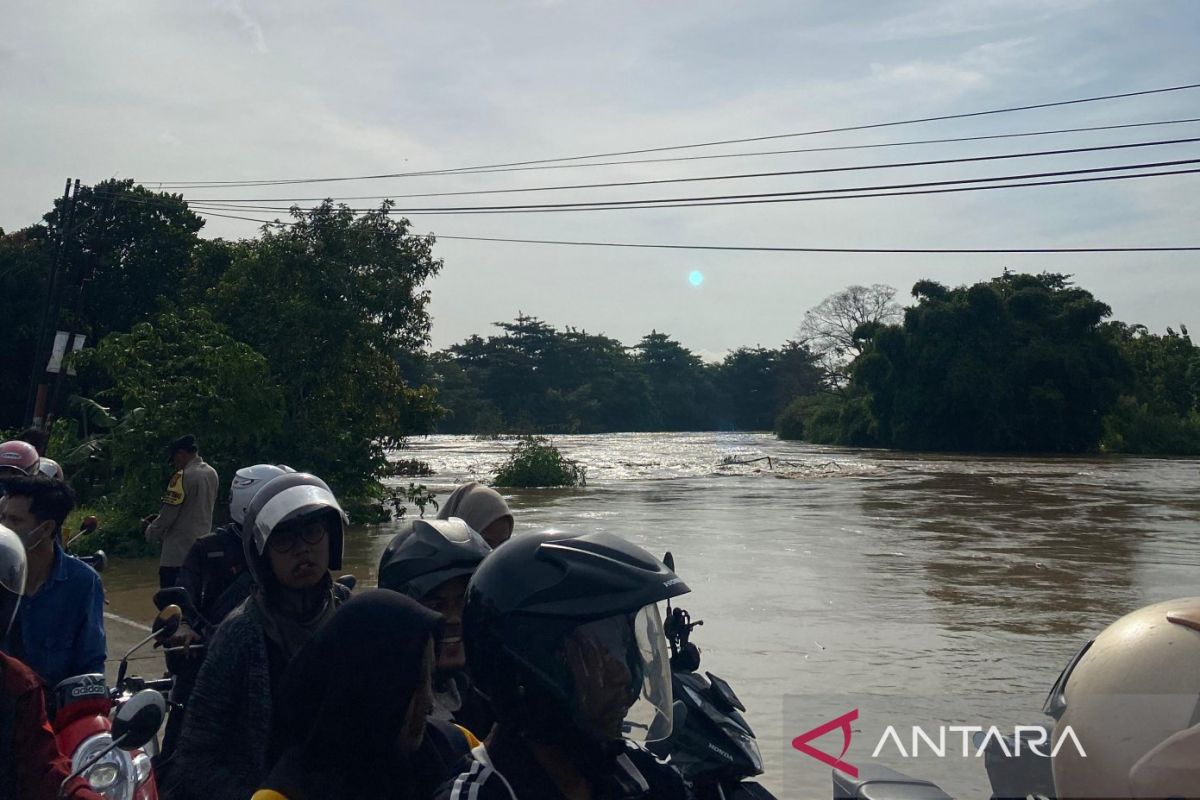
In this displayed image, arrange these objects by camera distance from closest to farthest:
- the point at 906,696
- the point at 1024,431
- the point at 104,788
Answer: the point at 104,788
the point at 906,696
the point at 1024,431

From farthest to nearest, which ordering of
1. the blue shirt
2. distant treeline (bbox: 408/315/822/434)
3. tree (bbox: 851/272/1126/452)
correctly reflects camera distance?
distant treeline (bbox: 408/315/822/434) → tree (bbox: 851/272/1126/452) → the blue shirt

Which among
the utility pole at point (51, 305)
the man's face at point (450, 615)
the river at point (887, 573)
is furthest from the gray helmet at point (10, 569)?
the utility pole at point (51, 305)

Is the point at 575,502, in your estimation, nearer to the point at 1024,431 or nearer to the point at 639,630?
the point at 639,630

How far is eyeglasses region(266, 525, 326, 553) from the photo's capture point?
316 centimetres

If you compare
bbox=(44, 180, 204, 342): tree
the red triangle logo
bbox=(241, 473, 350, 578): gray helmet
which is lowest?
the red triangle logo

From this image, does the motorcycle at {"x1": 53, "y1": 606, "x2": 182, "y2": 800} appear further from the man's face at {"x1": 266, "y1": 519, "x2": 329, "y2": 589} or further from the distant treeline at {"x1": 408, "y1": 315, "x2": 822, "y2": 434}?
the distant treeline at {"x1": 408, "y1": 315, "x2": 822, "y2": 434}

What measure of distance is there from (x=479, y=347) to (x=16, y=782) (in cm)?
9298

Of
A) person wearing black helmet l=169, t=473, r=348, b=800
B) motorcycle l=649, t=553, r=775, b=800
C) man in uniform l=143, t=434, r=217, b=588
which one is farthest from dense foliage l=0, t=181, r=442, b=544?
motorcycle l=649, t=553, r=775, b=800

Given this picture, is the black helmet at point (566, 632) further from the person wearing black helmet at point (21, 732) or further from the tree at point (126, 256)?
the tree at point (126, 256)

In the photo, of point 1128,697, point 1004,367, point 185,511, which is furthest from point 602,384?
point 1128,697

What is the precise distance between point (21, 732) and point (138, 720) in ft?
0.93

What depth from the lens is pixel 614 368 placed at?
3994 inches

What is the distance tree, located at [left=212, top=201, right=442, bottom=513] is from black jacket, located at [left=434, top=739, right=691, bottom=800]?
15.4 metres

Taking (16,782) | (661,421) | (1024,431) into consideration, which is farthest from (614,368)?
(16,782)
